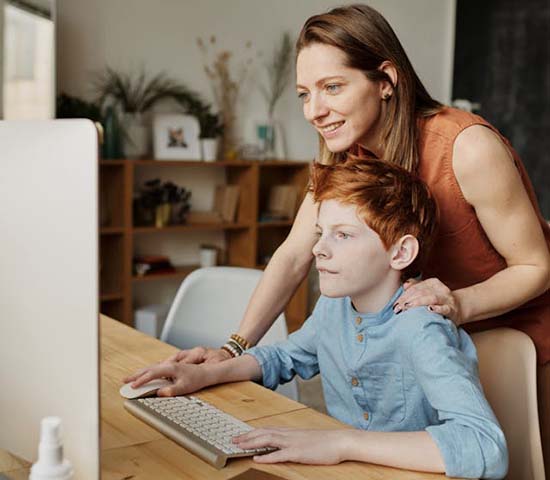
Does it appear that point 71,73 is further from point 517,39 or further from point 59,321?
point 59,321

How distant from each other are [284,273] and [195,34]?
10.5ft

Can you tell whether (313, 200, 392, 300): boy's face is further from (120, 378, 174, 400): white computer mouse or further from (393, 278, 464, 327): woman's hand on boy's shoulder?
(120, 378, 174, 400): white computer mouse

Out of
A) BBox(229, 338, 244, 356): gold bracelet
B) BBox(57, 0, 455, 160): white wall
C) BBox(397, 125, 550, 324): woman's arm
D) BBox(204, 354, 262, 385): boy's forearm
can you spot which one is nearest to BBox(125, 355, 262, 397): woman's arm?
BBox(204, 354, 262, 385): boy's forearm

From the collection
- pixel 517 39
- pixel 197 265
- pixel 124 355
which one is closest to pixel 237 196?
pixel 197 265

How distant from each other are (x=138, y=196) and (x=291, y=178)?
1.10 metres

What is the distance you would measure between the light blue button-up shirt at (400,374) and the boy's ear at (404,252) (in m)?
0.05

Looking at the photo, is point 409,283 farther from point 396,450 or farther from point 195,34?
point 195,34

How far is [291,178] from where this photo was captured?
517 cm

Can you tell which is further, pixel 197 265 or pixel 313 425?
pixel 197 265

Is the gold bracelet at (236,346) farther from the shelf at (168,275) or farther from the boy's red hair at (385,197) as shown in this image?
the shelf at (168,275)

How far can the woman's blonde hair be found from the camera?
1518 millimetres

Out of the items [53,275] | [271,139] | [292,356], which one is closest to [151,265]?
[271,139]

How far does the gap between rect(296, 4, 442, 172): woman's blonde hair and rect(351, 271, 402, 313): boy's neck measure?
305 millimetres

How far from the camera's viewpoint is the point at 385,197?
Result: 1354mm
